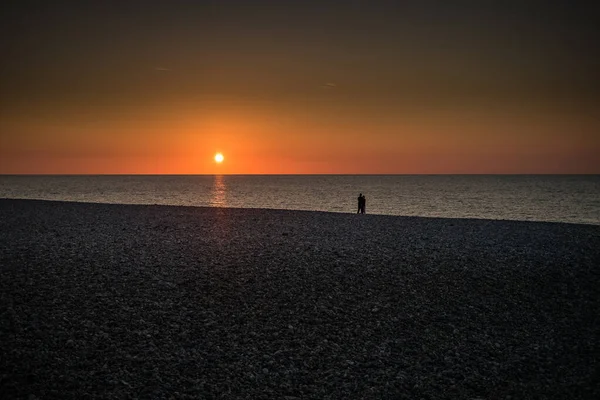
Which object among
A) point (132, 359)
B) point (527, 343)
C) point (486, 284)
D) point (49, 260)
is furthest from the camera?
point (49, 260)

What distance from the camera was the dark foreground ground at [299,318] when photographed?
902cm

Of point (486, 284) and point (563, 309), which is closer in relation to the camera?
point (563, 309)

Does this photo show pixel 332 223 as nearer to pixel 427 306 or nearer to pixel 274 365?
pixel 427 306

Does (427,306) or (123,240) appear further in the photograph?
(123,240)

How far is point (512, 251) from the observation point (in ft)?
64.2

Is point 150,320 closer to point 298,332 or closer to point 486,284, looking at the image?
point 298,332

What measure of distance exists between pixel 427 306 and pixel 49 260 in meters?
13.7

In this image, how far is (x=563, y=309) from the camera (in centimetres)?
1304

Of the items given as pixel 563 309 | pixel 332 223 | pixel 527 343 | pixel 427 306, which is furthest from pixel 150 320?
pixel 332 223

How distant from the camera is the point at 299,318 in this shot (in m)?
12.0

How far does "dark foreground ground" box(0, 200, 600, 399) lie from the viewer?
9.02 metres

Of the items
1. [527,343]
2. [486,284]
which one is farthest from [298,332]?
[486,284]

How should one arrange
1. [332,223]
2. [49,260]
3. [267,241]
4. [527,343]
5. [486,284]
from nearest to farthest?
[527,343]
[486,284]
[49,260]
[267,241]
[332,223]

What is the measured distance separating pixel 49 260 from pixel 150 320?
316 inches
